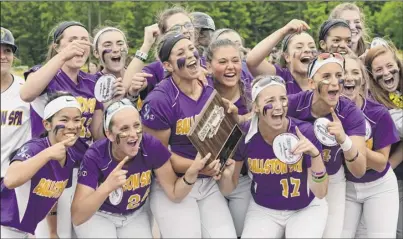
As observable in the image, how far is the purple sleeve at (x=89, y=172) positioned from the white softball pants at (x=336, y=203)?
2037 mm

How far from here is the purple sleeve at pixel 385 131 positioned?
5613mm

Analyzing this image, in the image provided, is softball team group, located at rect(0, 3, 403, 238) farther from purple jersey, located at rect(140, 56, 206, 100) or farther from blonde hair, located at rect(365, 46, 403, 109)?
blonde hair, located at rect(365, 46, 403, 109)

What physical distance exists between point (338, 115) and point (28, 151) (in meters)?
2.59

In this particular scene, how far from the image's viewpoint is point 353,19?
6.73 m

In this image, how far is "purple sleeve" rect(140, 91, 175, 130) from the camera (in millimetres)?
5172

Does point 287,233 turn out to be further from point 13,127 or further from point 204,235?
point 13,127

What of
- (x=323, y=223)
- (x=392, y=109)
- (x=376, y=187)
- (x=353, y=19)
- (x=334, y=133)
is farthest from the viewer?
(x=353, y=19)

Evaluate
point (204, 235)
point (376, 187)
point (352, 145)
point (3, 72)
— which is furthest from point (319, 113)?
point (3, 72)

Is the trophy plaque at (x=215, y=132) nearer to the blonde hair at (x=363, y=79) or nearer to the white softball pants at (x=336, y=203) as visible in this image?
the white softball pants at (x=336, y=203)

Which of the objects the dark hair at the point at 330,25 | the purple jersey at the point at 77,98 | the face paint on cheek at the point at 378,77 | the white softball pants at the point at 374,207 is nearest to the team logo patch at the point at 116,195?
the purple jersey at the point at 77,98

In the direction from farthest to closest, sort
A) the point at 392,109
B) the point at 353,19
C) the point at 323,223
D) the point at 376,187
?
the point at 353,19
the point at 392,109
the point at 376,187
the point at 323,223

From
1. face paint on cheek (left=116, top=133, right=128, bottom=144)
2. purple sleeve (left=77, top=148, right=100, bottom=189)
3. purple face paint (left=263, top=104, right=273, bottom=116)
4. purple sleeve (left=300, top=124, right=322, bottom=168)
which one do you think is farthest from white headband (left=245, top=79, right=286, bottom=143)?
purple sleeve (left=77, top=148, right=100, bottom=189)

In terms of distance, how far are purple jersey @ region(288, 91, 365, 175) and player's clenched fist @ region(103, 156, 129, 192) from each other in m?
1.61

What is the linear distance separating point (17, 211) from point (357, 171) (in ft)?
9.23
